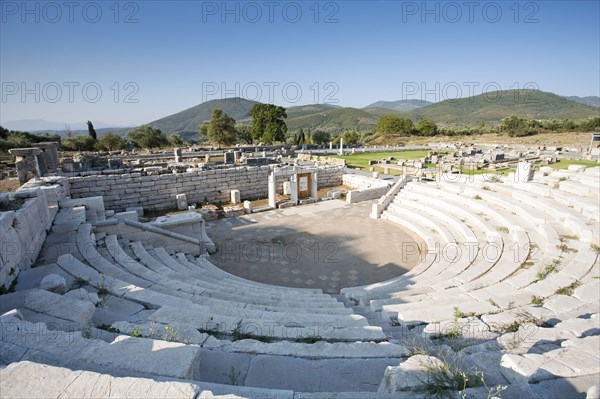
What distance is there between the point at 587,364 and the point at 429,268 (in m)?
6.44

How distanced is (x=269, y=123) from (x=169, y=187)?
122 ft

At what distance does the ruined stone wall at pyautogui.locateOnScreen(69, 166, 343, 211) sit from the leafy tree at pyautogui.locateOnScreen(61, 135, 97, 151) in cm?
3177

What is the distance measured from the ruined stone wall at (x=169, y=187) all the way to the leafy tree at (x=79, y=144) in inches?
1251

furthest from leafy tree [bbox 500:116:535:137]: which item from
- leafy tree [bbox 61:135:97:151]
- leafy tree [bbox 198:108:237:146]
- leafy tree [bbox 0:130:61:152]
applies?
leafy tree [bbox 0:130:61:152]

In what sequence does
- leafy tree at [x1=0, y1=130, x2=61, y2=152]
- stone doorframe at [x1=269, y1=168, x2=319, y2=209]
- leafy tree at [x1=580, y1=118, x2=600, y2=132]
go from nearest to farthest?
stone doorframe at [x1=269, y1=168, x2=319, y2=209]
leafy tree at [x1=0, y1=130, x2=61, y2=152]
leafy tree at [x1=580, y1=118, x2=600, y2=132]

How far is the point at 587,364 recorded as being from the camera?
3.05 metres

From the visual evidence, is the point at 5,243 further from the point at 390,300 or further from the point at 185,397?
the point at 390,300

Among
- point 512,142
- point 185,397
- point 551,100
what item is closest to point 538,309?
point 185,397

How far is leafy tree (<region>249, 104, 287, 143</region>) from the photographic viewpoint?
2051 inches

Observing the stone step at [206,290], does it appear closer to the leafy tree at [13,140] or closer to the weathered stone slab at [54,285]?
the weathered stone slab at [54,285]

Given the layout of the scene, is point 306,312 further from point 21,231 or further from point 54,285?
point 21,231

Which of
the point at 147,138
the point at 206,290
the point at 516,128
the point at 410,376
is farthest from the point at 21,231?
the point at 516,128

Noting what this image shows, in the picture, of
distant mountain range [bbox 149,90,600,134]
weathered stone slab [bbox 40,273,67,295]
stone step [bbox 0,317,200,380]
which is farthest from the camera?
distant mountain range [bbox 149,90,600,134]

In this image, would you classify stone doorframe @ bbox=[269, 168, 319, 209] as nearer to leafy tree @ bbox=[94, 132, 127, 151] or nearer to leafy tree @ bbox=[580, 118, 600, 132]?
leafy tree @ bbox=[94, 132, 127, 151]
